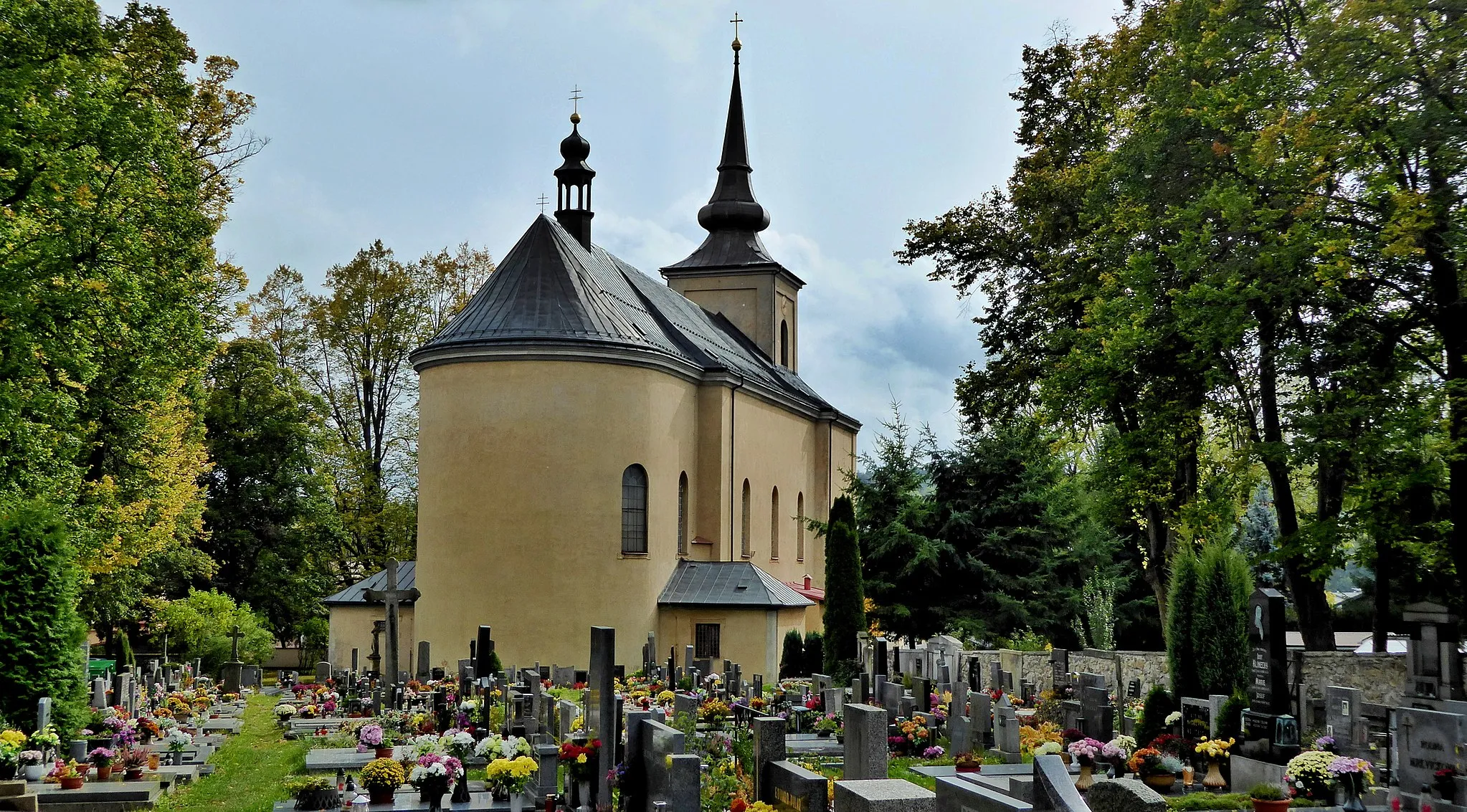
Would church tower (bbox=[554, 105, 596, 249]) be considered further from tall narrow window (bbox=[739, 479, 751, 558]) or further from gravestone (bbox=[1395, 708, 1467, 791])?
gravestone (bbox=[1395, 708, 1467, 791])

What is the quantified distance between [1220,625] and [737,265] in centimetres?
2961

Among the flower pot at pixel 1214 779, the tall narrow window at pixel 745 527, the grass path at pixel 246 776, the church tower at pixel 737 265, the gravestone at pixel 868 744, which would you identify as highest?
the church tower at pixel 737 265

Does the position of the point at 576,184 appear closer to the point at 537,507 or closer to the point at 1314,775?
the point at 537,507

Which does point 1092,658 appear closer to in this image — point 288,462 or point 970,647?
point 970,647

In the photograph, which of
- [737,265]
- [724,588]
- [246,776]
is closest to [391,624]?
[246,776]

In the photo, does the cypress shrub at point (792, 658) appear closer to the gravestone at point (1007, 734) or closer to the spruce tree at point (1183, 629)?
the spruce tree at point (1183, 629)

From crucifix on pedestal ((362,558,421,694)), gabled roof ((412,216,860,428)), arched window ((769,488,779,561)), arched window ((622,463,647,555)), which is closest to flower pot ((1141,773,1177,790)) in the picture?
crucifix on pedestal ((362,558,421,694))

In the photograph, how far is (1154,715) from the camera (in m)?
16.4

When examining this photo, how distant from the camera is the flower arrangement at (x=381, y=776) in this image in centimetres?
1261

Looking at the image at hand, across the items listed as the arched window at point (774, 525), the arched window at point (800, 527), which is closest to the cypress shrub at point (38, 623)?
the arched window at point (774, 525)

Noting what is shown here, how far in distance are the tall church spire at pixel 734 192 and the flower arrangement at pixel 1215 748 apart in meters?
33.6

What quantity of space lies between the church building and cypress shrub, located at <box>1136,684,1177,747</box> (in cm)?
1361

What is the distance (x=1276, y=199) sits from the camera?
58.6ft

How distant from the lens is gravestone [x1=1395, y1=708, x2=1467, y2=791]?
11.8 m
